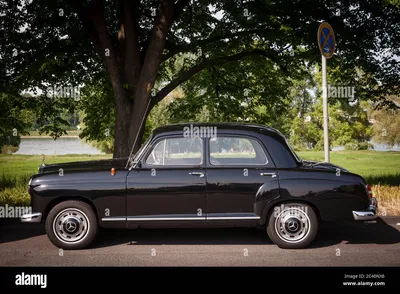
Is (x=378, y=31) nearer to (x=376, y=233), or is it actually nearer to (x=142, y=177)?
(x=376, y=233)

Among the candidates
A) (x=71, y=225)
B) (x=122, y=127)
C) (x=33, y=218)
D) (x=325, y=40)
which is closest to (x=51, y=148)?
(x=122, y=127)

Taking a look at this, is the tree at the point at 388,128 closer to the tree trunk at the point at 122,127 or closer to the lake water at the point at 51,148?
the lake water at the point at 51,148

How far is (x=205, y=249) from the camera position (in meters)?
6.26

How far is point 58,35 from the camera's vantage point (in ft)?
46.8

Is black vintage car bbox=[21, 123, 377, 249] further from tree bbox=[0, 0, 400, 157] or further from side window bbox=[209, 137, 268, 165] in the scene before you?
tree bbox=[0, 0, 400, 157]

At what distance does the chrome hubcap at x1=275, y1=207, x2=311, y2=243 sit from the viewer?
20.6ft

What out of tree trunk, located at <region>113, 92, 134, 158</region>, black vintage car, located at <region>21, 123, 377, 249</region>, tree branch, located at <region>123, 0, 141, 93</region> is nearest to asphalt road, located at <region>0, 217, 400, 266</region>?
black vintage car, located at <region>21, 123, 377, 249</region>

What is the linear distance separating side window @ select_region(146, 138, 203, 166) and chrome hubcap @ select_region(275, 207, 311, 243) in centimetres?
140

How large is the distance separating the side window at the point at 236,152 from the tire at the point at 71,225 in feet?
6.26

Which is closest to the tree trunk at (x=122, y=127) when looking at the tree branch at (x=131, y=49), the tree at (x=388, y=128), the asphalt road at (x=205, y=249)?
the tree branch at (x=131, y=49)

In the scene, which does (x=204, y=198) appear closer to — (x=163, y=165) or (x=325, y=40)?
(x=163, y=165)

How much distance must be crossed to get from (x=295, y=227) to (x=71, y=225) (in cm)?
312

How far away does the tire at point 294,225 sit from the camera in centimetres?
627
